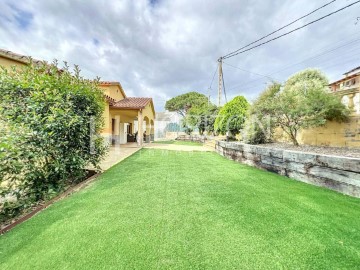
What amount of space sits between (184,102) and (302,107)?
38.0m

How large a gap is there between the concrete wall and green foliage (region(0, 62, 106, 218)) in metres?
5.46

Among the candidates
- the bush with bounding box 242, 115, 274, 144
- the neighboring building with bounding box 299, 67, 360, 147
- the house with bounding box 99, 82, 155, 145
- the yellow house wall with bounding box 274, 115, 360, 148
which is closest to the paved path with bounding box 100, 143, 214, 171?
the house with bounding box 99, 82, 155, 145

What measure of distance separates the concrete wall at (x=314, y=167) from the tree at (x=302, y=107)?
177 cm

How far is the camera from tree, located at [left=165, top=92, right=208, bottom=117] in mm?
41938

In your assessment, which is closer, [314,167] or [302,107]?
[314,167]

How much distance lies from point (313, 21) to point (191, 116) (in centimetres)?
1818

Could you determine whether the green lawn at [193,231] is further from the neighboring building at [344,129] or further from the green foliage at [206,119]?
the green foliage at [206,119]

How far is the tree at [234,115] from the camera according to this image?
10.9 meters

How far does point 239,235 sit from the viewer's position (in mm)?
2309

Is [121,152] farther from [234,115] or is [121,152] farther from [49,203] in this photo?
[49,203]

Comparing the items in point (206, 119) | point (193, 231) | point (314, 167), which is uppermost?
point (206, 119)

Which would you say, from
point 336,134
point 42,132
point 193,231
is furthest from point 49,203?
point 336,134

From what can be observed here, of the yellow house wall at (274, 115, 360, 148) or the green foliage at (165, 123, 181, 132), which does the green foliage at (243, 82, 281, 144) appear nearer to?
the yellow house wall at (274, 115, 360, 148)

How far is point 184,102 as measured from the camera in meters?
43.2
